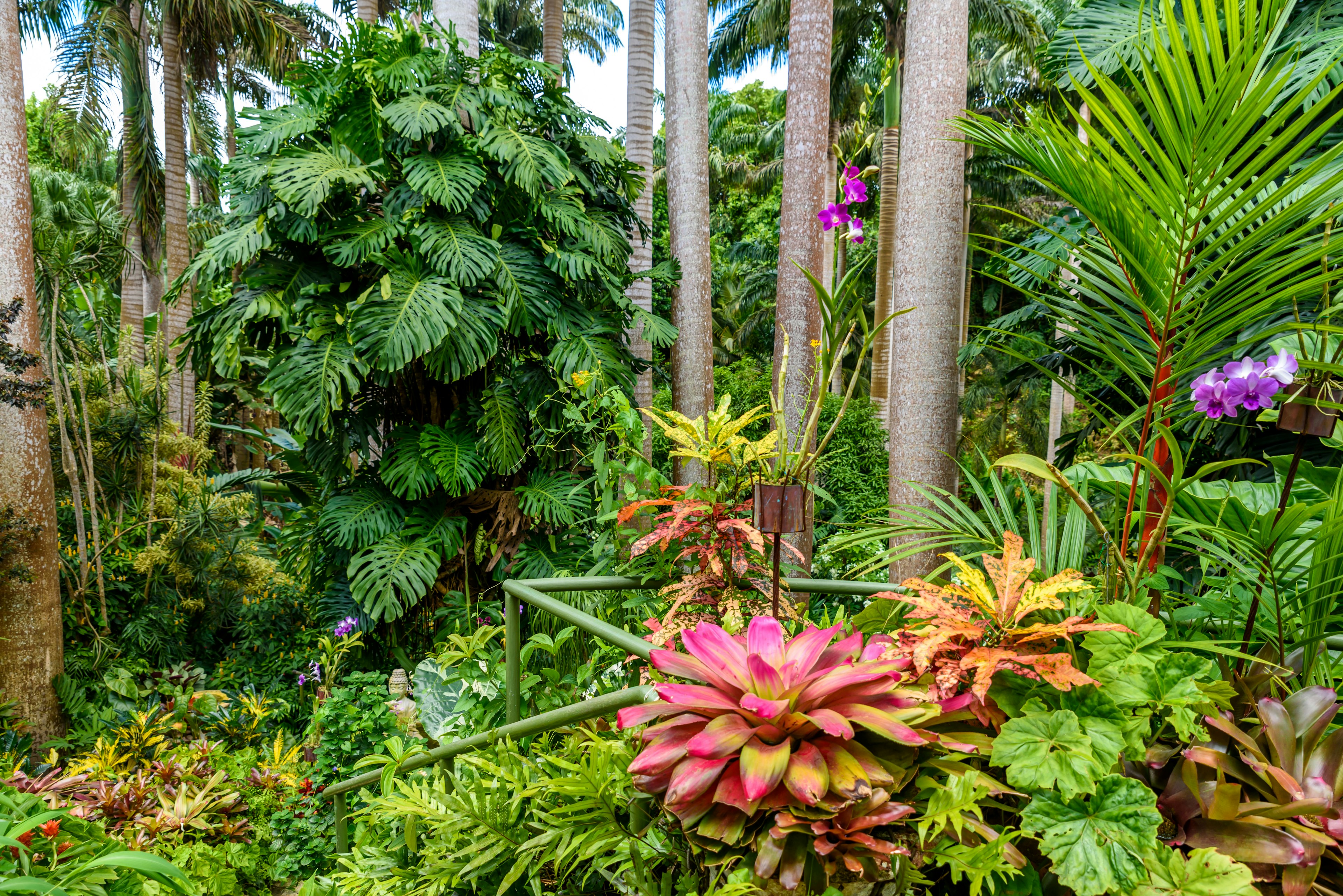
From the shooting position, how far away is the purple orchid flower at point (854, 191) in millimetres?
1539

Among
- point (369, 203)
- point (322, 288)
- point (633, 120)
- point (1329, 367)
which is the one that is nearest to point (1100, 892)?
point (1329, 367)

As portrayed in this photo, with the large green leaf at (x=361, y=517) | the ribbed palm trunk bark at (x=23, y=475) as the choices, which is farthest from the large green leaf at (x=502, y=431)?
the ribbed palm trunk bark at (x=23, y=475)

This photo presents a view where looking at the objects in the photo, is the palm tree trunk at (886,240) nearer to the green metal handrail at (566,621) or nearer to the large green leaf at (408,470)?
the large green leaf at (408,470)

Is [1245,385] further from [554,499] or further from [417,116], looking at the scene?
[417,116]

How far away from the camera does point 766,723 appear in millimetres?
946

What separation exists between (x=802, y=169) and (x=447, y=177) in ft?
7.81

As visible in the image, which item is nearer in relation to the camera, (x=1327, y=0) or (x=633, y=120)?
(x=1327, y=0)

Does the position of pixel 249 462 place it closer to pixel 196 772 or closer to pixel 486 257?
pixel 196 772

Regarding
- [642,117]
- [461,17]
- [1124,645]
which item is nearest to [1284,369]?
[1124,645]

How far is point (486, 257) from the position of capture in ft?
11.9

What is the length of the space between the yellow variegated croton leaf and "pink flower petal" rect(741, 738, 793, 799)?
255 millimetres

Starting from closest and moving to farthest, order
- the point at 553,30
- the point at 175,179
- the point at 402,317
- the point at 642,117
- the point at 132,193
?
1. the point at 402,317
2. the point at 642,117
3. the point at 553,30
4. the point at 175,179
5. the point at 132,193

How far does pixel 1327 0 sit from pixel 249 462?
14.7 metres

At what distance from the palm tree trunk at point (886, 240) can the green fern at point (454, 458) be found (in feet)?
23.4
